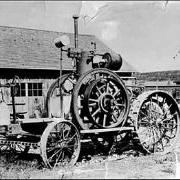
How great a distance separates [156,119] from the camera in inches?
362

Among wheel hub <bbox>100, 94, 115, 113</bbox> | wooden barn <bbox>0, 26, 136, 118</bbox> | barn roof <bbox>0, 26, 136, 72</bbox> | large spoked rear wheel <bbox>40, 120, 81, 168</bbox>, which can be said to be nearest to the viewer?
large spoked rear wheel <bbox>40, 120, 81, 168</bbox>

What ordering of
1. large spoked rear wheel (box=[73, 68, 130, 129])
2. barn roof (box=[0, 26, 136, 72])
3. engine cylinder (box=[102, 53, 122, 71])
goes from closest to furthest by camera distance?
large spoked rear wheel (box=[73, 68, 130, 129]), engine cylinder (box=[102, 53, 122, 71]), barn roof (box=[0, 26, 136, 72])

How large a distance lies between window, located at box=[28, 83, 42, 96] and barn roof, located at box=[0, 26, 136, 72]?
0.87 m

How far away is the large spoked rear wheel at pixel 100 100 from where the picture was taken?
796cm

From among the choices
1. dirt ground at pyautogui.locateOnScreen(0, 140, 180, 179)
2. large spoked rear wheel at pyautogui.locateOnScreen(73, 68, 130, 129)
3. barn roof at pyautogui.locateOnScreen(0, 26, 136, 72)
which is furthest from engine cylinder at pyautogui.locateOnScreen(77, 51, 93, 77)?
barn roof at pyautogui.locateOnScreen(0, 26, 136, 72)

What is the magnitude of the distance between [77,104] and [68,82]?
1.48 m

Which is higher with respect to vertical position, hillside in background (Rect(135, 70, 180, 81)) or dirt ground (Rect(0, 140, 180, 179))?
hillside in background (Rect(135, 70, 180, 81))

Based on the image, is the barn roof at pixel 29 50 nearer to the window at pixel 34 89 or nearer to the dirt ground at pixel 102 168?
the window at pixel 34 89

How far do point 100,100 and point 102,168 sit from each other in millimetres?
1507

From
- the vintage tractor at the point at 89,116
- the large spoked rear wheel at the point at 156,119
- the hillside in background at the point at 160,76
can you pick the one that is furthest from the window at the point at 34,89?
the hillside in background at the point at 160,76

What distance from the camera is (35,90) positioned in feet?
60.3

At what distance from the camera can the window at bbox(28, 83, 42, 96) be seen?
1817cm

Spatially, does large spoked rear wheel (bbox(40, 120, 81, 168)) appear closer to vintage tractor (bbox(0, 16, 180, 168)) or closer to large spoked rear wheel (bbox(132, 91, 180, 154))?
vintage tractor (bbox(0, 16, 180, 168))

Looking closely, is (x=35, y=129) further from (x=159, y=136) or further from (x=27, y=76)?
(x=27, y=76)
